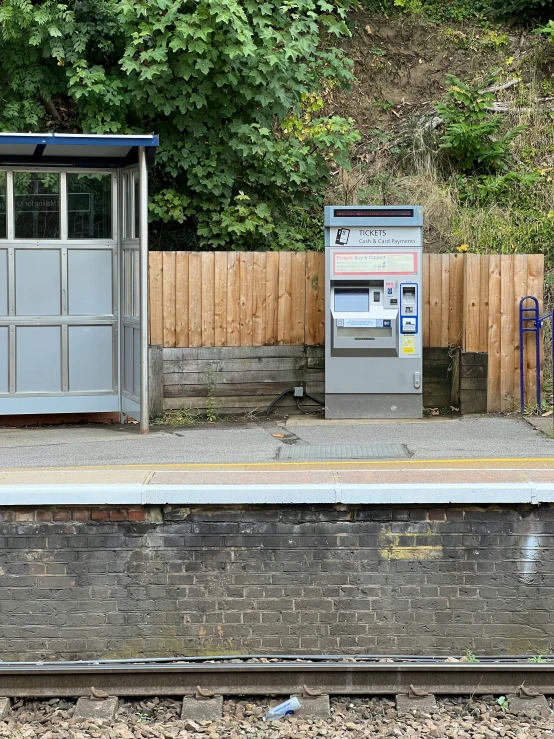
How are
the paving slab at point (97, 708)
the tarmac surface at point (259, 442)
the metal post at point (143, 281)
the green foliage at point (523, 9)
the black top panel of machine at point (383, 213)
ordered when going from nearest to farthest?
the paving slab at point (97, 708), the tarmac surface at point (259, 442), the metal post at point (143, 281), the black top panel of machine at point (383, 213), the green foliage at point (523, 9)

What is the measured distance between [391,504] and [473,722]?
4.96ft

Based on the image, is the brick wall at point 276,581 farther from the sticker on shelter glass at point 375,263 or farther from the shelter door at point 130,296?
the sticker on shelter glass at point 375,263

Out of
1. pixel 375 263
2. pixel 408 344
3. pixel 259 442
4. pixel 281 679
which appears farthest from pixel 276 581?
pixel 375 263

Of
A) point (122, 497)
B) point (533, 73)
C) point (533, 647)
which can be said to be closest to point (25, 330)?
point (122, 497)

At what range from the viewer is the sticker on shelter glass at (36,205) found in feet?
36.5

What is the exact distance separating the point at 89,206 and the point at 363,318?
350 centimetres

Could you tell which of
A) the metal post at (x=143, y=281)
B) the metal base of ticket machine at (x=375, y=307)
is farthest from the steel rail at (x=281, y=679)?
the metal base of ticket machine at (x=375, y=307)

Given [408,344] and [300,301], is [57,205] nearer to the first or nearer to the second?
[300,301]

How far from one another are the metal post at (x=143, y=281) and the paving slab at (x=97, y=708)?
5.01 meters

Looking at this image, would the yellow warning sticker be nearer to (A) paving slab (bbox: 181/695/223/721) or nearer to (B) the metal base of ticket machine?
(B) the metal base of ticket machine

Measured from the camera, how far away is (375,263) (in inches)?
433

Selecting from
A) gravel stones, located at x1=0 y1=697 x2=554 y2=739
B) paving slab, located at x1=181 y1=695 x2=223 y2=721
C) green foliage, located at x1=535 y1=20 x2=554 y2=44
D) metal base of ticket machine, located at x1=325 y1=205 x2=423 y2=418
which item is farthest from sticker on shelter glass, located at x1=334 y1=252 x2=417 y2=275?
green foliage, located at x1=535 y1=20 x2=554 y2=44

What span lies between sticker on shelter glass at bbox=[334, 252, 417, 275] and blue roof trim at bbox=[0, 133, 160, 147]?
2513mm

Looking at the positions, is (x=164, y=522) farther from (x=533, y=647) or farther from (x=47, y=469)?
(x=533, y=647)
